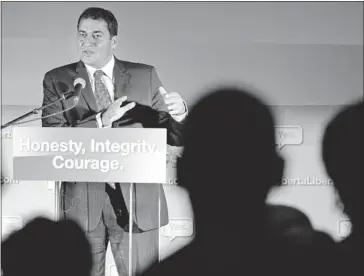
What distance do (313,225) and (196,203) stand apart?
506mm

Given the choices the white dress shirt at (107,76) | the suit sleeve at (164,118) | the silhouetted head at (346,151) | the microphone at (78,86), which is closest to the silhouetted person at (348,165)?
the silhouetted head at (346,151)

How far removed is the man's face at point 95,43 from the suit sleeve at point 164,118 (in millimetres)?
215

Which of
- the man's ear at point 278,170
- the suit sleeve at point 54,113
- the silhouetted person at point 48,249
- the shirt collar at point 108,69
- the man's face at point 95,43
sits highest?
the man's face at point 95,43

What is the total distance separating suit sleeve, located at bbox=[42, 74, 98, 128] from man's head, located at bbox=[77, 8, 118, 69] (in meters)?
0.19

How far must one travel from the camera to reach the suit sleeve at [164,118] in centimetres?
232

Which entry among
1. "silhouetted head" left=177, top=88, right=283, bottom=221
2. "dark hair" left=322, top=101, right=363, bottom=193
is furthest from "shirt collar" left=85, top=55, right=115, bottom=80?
"dark hair" left=322, top=101, right=363, bottom=193

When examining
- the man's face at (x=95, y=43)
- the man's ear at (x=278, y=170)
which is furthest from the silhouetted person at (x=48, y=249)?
the man's ear at (x=278, y=170)

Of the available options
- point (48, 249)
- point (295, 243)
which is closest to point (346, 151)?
point (295, 243)

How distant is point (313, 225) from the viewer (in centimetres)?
233

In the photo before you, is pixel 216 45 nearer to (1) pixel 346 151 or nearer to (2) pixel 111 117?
(2) pixel 111 117

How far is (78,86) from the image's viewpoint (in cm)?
234

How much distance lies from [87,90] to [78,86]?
4cm

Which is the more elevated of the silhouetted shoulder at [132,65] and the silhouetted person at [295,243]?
the silhouetted shoulder at [132,65]

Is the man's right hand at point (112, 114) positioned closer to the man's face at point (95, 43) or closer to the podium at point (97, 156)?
the podium at point (97, 156)
